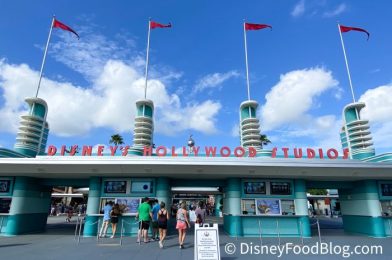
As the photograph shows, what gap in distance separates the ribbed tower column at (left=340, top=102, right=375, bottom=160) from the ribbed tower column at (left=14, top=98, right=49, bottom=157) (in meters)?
27.4

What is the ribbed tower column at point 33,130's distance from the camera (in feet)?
67.5

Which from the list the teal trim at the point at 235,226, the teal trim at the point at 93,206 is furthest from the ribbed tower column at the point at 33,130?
the teal trim at the point at 235,226

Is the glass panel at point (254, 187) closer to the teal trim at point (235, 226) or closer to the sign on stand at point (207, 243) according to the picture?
the teal trim at point (235, 226)

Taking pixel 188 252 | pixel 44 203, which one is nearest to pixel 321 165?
pixel 188 252

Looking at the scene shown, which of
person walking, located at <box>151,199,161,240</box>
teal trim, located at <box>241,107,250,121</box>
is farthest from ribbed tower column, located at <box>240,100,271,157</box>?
person walking, located at <box>151,199,161,240</box>

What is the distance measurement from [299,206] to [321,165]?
9.67ft

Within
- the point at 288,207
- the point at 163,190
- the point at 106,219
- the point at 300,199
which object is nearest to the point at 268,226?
the point at 288,207

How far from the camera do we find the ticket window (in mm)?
15016

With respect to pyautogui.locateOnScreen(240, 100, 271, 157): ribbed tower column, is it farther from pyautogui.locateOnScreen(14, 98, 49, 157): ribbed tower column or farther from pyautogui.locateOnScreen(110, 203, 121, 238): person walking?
pyautogui.locateOnScreen(14, 98, 49, 157): ribbed tower column

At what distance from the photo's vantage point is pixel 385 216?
1493cm

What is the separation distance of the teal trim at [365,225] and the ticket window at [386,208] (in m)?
0.53

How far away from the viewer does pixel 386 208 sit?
1511cm

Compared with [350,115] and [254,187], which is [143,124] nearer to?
[254,187]

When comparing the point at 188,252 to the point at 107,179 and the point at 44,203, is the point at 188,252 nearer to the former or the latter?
the point at 107,179
